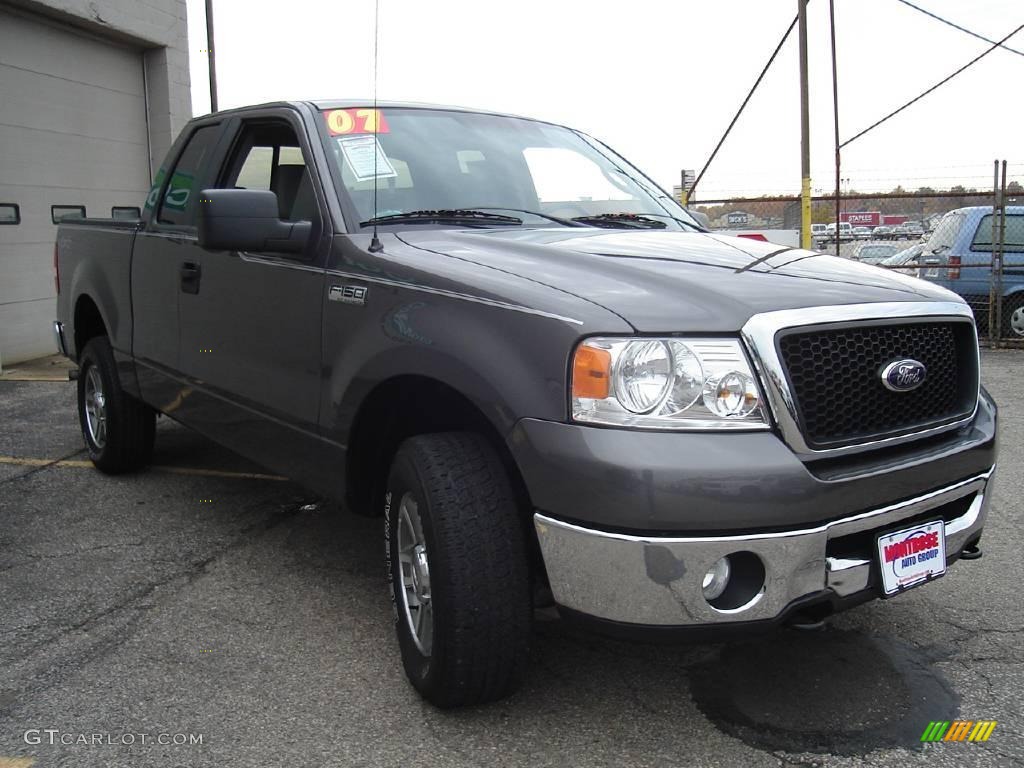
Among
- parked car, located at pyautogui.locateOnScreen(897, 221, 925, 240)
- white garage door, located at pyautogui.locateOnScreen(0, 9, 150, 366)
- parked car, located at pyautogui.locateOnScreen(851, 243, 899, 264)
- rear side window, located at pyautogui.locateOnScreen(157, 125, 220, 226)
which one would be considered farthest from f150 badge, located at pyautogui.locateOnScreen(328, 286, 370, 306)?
parked car, located at pyautogui.locateOnScreen(851, 243, 899, 264)

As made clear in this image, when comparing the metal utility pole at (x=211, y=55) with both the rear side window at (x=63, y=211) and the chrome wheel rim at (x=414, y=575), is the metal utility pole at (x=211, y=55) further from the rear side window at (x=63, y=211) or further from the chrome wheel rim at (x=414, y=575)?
the chrome wheel rim at (x=414, y=575)

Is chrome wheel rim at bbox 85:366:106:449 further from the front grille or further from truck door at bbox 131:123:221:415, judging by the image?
the front grille

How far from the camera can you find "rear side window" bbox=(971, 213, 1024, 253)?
417 inches

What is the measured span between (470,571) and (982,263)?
10020 millimetres

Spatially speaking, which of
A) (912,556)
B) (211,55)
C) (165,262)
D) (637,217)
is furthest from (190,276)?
(211,55)

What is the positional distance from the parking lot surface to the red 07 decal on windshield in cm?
176

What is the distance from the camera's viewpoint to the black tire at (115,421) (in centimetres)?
509

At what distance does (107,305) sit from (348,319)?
2.59m

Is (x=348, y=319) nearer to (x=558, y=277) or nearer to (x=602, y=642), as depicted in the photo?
(x=558, y=277)

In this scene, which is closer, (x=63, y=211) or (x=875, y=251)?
(x=63, y=211)

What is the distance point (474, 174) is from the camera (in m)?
3.60

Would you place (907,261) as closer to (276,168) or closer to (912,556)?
(276,168)

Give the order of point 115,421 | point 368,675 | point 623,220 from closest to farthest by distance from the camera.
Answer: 1. point 368,675
2. point 623,220
3. point 115,421

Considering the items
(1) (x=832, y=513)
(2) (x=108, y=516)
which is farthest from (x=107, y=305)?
(1) (x=832, y=513)
